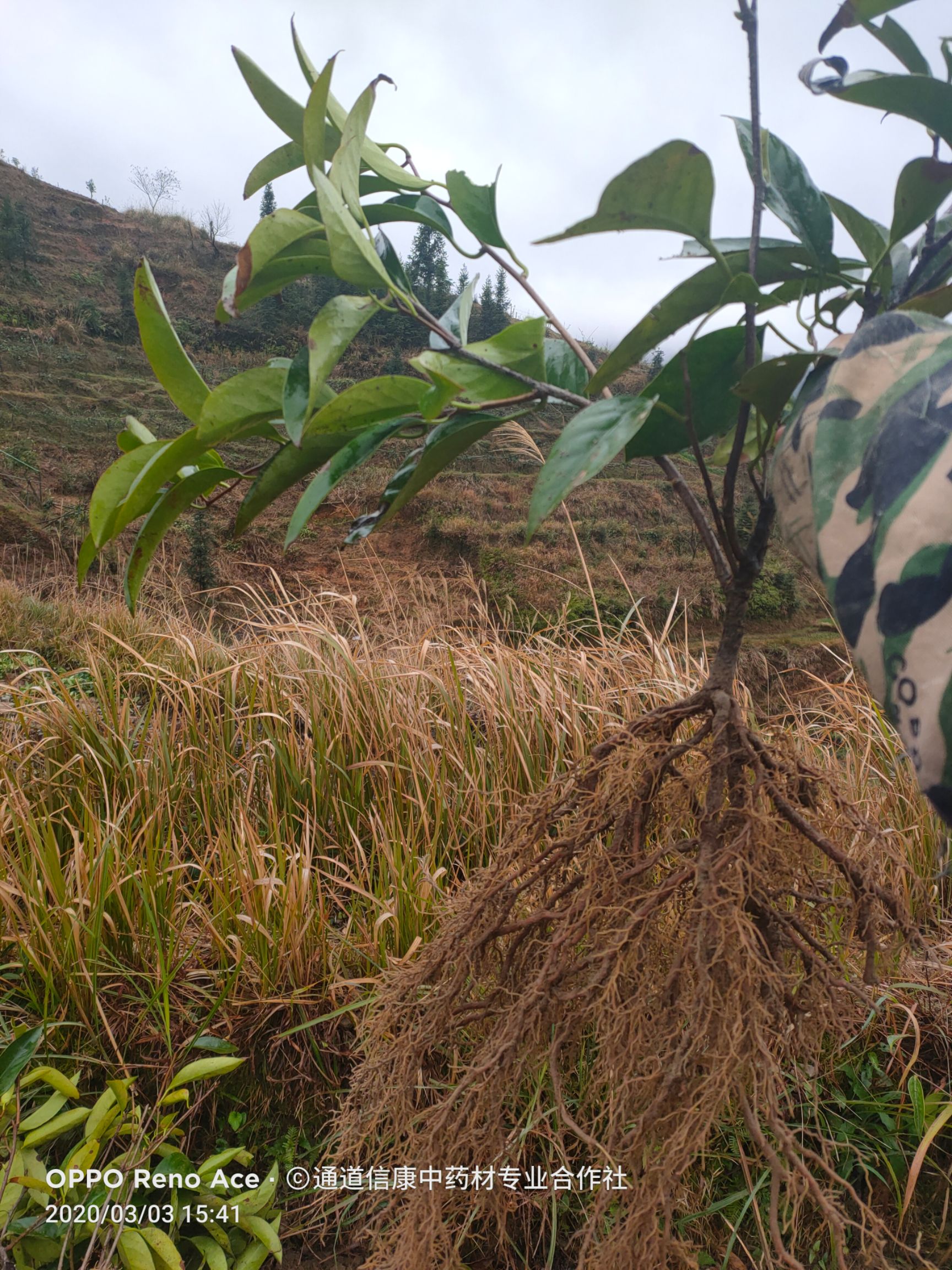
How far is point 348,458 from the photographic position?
52cm

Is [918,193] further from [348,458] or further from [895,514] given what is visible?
[348,458]

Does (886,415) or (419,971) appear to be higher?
(886,415)

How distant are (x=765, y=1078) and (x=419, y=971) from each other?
0.35 metres

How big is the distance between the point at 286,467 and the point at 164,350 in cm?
12

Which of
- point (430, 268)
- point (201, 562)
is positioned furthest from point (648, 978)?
point (430, 268)

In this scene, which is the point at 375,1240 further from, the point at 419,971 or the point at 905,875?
the point at 905,875

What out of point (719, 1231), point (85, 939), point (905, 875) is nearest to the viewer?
point (719, 1231)

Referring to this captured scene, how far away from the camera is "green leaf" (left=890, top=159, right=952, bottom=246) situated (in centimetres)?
41


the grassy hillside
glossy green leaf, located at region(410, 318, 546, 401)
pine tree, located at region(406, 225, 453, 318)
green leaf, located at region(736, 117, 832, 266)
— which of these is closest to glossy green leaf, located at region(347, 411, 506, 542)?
glossy green leaf, located at region(410, 318, 546, 401)

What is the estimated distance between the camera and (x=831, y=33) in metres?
0.39

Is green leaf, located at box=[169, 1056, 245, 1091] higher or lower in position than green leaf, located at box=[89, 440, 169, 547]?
lower

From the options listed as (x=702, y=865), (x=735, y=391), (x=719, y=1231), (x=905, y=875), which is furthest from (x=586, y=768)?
(x=905, y=875)

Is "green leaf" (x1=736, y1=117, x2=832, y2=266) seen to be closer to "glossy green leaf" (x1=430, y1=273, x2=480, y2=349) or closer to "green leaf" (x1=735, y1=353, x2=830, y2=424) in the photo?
"green leaf" (x1=735, y1=353, x2=830, y2=424)

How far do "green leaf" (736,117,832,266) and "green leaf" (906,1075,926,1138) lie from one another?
1.13 metres
